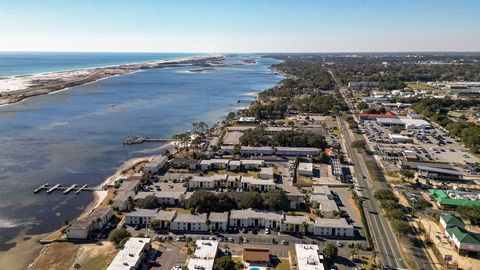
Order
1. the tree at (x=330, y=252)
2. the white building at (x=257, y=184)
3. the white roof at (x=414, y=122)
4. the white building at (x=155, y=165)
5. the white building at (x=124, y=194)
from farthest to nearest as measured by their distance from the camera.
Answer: the white roof at (x=414, y=122) < the white building at (x=155, y=165) < the white building at (x=257, y=184) < the white building at (x=124, y=194) < the tree at (x=330, y=252)

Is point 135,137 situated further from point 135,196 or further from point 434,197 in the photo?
point 434,197

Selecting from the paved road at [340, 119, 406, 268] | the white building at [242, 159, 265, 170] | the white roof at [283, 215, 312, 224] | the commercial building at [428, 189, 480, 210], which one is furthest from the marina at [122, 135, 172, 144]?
the commercial building at [428, 189, 480, 210]

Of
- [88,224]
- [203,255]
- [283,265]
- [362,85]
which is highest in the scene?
[362,85]

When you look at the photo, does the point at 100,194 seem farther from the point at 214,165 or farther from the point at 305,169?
the point at 305,169

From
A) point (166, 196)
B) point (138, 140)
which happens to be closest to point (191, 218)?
point (166, 196)

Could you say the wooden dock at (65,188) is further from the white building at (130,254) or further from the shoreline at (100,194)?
the white building at (130,254)

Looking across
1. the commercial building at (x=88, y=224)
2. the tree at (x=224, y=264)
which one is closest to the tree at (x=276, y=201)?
the tree at (x=224, y=264)
